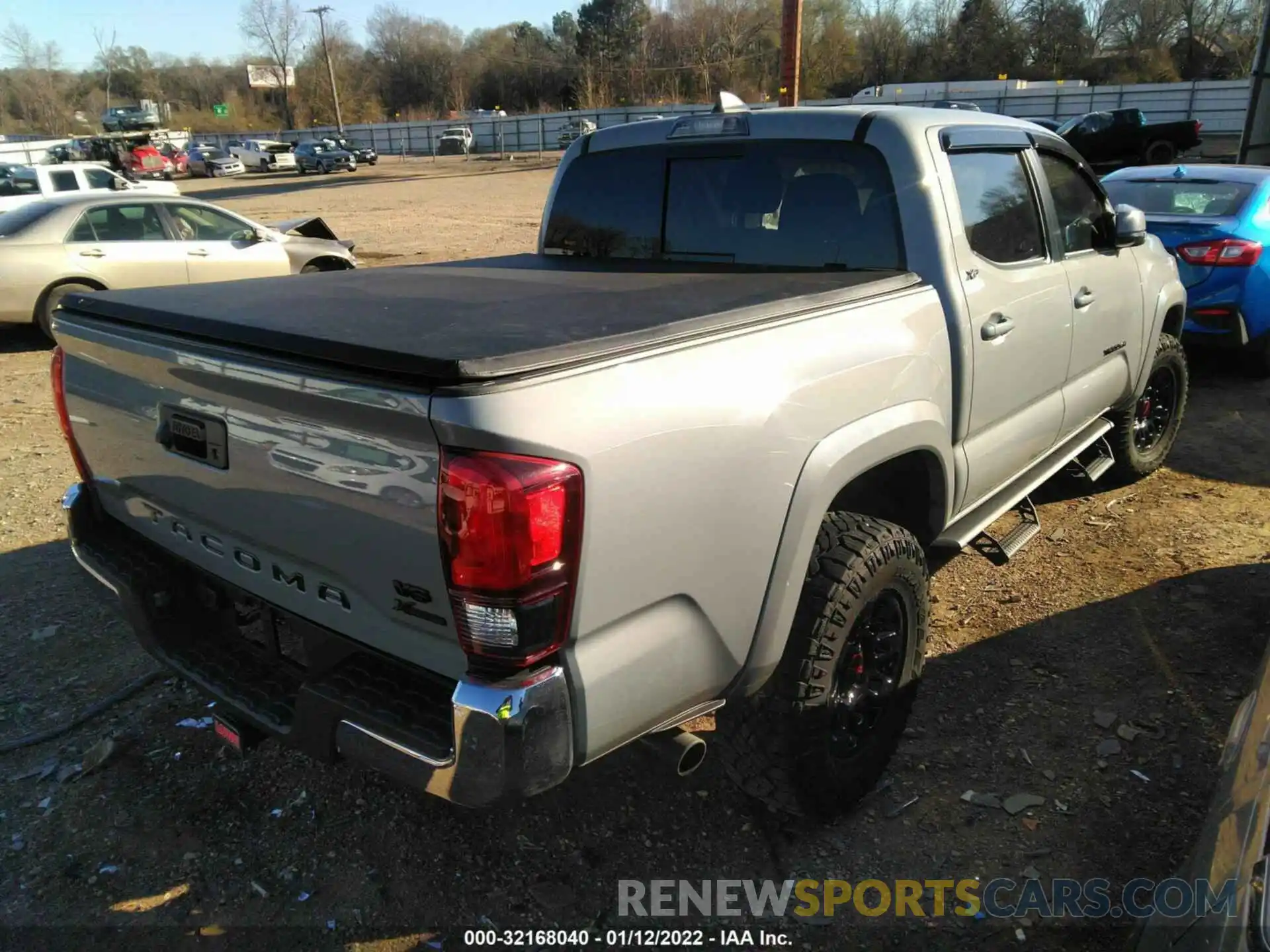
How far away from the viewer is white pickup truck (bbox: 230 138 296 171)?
156 ft

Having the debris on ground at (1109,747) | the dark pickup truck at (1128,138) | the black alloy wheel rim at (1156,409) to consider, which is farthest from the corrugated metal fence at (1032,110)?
the debris on ground at (1109,747)

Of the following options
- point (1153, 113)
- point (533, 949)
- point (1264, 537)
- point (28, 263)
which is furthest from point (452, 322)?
point (1153, 113)

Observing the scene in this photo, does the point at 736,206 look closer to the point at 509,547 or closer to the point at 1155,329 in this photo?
the point at 509,547

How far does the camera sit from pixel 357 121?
293 feet

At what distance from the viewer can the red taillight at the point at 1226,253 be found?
689 cm

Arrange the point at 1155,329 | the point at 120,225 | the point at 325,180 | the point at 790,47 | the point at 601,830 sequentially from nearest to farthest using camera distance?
the point at 601,830 < the point at 1155,329 < the point at 120,225 < the point at 790,47 < the point at 325,180

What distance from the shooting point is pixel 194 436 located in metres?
2.29

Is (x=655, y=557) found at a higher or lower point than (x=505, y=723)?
higher

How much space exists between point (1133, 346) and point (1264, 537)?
121 cm

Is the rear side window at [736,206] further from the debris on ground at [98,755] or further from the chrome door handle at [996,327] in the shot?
the debris on ground at [98,755]

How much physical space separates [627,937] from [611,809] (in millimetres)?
493

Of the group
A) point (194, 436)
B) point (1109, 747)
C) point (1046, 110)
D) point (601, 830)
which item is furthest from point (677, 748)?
point (1046, 110)

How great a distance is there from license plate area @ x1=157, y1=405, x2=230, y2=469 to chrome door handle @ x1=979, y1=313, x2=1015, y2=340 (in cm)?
239

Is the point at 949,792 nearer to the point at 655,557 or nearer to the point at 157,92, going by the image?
the point at 655,557
